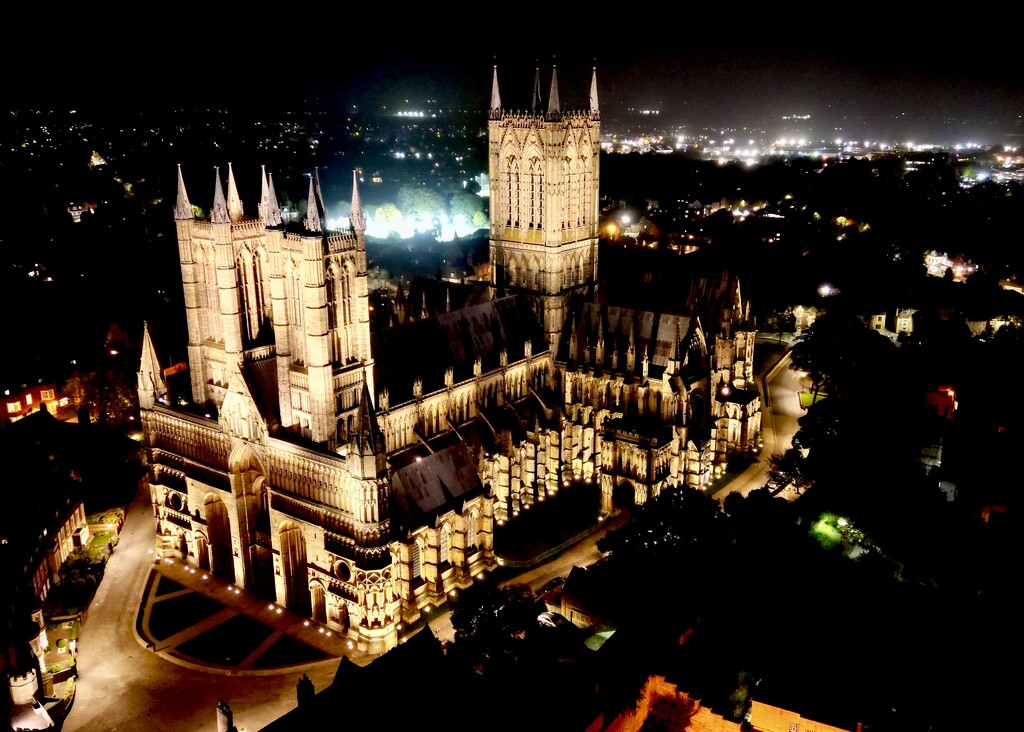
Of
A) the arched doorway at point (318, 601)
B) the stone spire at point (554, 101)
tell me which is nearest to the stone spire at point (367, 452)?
the arched doorway at point (318, 601)

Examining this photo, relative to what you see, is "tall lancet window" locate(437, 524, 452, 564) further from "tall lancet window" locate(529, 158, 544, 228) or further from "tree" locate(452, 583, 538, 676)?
"tall lancet window" locate(529, 158, 544, 228)

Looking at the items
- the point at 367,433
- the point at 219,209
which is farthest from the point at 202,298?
the point at 367,433

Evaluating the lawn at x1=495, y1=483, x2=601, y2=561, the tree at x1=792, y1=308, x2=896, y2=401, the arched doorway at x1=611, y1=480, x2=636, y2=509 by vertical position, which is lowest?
the lawn at x1=495, y1=483, x2=601, y2=561

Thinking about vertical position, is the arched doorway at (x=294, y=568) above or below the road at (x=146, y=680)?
above

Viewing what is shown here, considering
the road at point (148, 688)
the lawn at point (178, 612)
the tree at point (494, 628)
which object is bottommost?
the road at point (148, 688)

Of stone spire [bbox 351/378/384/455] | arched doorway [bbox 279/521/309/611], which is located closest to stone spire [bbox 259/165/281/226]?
stone spire [bbox 351/378/384/455]

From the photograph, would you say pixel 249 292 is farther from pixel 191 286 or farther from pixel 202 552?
pixel 202 552

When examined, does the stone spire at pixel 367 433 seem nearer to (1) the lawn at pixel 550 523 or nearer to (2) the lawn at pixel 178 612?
(1) the lawn at pixel 550 523
